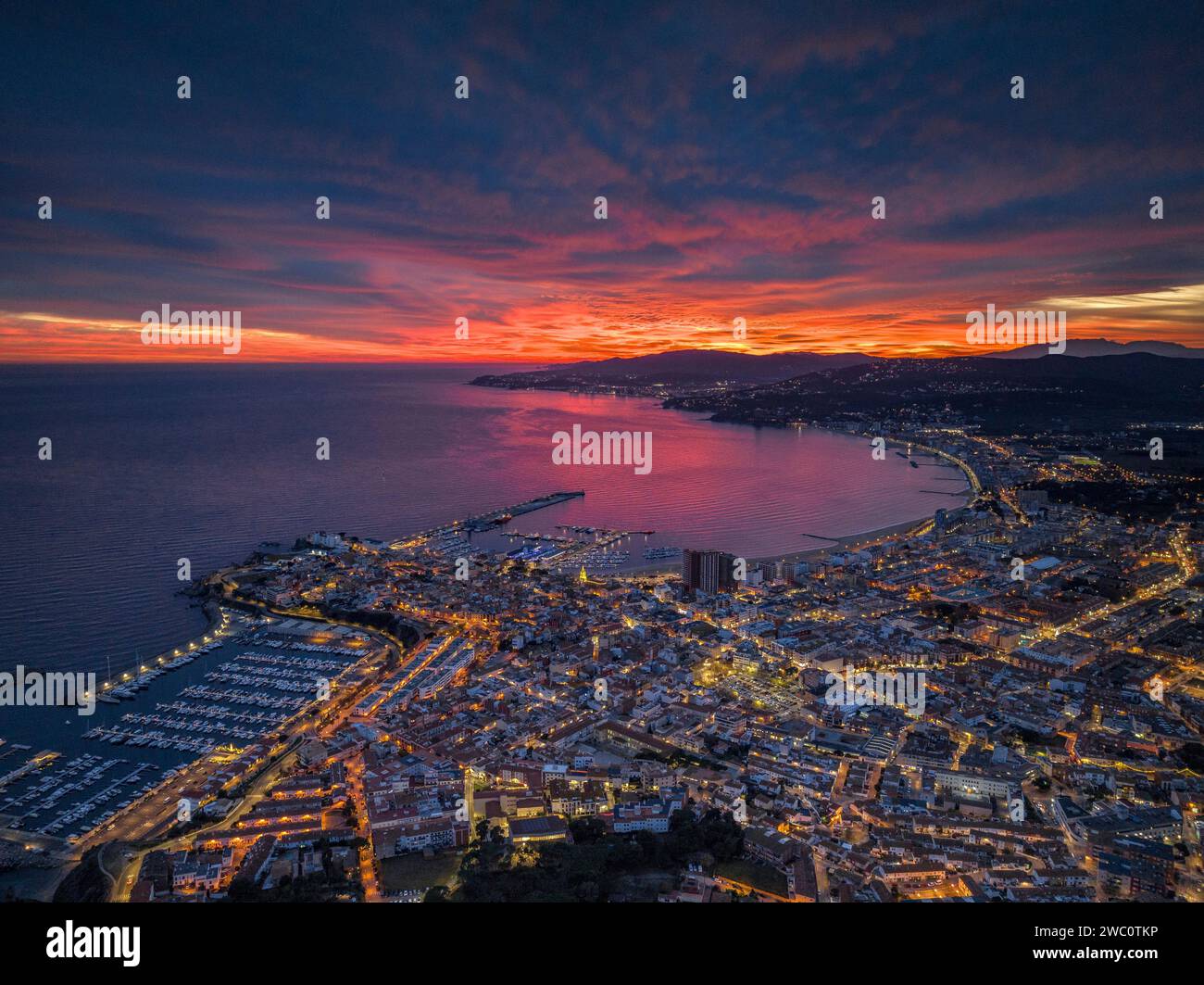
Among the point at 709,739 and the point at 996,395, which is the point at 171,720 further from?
the point at 996,395

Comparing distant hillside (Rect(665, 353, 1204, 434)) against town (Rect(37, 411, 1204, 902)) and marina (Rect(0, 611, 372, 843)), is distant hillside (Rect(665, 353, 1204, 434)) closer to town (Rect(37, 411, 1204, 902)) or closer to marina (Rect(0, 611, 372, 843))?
town (Rect(37, 411, 1204, 902))

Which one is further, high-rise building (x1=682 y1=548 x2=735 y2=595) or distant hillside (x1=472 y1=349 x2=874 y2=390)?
distant hillside (x1=472 y1=349 x2=874 y2=390)

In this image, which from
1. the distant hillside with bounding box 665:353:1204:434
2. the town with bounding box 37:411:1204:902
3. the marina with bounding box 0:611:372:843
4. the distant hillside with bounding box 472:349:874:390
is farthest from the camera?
the distant hillside with bounding box 472:349:874:390

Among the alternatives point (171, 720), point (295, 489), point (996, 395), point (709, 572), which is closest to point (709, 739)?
point (709, 572)

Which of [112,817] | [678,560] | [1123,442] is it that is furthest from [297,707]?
[1123,442]

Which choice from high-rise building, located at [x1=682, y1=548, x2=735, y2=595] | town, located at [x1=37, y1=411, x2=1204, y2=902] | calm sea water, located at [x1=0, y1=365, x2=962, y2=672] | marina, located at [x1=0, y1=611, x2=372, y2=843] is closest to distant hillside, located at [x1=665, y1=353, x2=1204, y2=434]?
calm sea water, located at [x1=0, y1=365, x2=962, y2=672]

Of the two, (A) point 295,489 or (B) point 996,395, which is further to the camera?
(B) point 996,395
